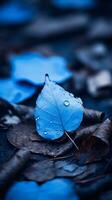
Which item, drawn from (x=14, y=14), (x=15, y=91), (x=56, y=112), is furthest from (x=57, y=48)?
(x=56, y=112)

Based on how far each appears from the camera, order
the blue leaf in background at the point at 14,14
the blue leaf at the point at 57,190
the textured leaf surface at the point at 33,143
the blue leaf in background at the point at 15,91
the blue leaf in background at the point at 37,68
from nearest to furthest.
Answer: the blue leaf at the point at 57,190 → the textured leaf surface at the point at 33,143 → the blue leaf in background at the point at 15,91 → the blue leaf in background at the point at 37,68 → the blue leaf in background at the point at 14,14

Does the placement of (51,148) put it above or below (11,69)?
below

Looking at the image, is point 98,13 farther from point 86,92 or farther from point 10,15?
point 86,92

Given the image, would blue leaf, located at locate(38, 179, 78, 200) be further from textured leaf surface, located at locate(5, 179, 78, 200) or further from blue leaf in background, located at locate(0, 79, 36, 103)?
blue leaf in background, located at locate(0, 79, 36, 103)

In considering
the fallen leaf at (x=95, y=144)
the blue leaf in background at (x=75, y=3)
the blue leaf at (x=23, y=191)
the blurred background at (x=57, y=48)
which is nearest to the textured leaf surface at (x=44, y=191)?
the blue leaf at (x=23, y=191)

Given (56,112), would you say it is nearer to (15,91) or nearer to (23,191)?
(23,191)

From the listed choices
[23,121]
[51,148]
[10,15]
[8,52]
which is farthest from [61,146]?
[10,15]

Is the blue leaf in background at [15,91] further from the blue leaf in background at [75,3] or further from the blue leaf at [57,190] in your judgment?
the blue leaf in background at [75,3]
